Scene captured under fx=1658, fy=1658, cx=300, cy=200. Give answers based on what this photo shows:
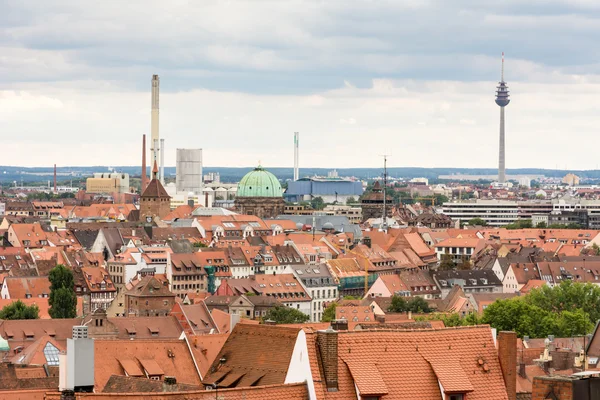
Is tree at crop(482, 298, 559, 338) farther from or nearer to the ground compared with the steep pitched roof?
nearer to the ground

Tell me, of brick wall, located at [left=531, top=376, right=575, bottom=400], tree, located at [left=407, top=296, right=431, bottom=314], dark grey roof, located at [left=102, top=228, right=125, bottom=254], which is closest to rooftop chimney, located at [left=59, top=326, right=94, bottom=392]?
brick wall, located at [left=531, top=376, right=575, bottom=400]

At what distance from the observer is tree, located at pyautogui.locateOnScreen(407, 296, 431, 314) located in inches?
5064

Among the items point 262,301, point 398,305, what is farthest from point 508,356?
point 262,301

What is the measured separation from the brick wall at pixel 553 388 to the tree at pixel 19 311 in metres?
88.7

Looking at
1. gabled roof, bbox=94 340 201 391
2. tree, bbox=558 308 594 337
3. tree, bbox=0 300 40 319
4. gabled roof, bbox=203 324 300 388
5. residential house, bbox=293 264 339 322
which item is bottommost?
residential house, bbox=293 264 339 322

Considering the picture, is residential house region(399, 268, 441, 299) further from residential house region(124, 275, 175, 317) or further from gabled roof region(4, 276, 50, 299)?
residential house region(124, 275, 175, 317)

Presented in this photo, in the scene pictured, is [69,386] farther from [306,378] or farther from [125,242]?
[125,242]

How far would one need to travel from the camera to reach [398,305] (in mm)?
131000

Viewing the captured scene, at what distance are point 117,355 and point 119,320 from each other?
29994mm

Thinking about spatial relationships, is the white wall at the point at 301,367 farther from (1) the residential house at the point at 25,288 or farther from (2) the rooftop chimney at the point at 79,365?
(1) the residential house at the point at 25,288

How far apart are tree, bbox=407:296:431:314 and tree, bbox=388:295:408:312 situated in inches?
17.9

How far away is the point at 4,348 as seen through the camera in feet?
228

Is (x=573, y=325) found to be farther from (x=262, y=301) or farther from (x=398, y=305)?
(x=262, y=301)

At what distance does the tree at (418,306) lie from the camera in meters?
129
